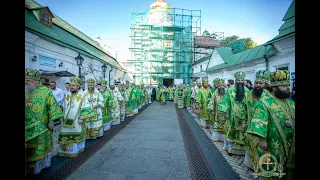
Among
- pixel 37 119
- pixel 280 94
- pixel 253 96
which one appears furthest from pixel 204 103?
pixel 37 119

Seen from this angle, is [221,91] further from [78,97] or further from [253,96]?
[78,97]

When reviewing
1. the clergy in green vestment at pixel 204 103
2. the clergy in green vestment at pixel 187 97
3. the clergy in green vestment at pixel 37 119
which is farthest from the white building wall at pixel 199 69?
the clergy in green vestment at pixel 37 119

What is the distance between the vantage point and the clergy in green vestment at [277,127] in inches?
91.4

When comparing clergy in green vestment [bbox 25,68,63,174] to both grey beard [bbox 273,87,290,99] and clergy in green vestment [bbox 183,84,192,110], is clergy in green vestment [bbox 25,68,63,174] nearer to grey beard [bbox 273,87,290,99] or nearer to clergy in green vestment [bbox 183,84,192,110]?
grey beard [bbox 273,87,290,99]

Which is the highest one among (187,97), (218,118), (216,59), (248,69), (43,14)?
(43,14)

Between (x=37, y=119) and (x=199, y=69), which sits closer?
(x=37, y=119)

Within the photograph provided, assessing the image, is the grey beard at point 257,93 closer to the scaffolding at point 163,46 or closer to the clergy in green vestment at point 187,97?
the clergy in green vestment at point 187,97

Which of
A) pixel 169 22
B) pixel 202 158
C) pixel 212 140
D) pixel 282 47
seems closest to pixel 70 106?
pixel 202 158

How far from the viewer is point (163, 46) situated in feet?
77.6

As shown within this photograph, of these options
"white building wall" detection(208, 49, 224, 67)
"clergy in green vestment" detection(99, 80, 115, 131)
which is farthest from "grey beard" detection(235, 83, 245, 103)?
"white building wall" detection(208, 49, 224, 67)

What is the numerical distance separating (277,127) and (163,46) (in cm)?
2235

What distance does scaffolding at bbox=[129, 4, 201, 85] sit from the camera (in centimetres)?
2336

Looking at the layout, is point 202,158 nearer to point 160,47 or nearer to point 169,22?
point 160,47
